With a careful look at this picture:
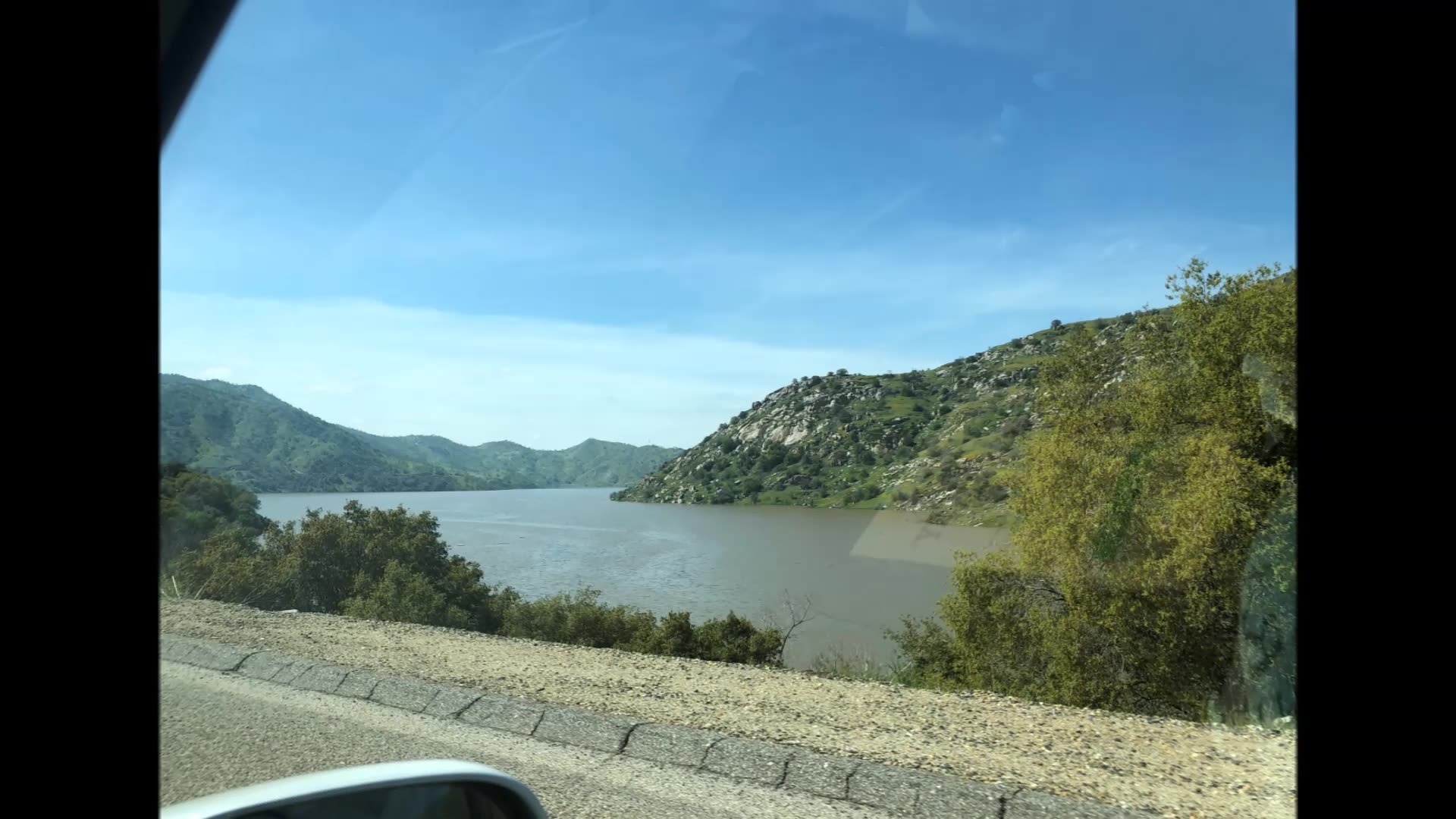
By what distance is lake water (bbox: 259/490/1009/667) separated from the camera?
8.32m

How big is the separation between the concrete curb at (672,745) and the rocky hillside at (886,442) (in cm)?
482

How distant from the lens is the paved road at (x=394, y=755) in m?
2.95

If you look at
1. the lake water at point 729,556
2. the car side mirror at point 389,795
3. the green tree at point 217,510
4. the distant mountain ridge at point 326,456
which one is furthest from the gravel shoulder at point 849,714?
the lake water at point 729,556

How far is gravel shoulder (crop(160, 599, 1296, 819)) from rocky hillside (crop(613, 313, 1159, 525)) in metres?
3.64

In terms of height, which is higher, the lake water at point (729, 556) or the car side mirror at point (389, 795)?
the car side mirror at point (389, 795)

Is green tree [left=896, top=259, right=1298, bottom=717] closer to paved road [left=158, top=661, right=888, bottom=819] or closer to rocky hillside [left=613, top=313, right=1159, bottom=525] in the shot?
rocky hillside [left=613, top=313, right=1159, bottom=525]

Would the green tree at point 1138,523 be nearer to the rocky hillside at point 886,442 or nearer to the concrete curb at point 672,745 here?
the rocky hillside at point 886,442

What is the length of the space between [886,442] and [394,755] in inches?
261

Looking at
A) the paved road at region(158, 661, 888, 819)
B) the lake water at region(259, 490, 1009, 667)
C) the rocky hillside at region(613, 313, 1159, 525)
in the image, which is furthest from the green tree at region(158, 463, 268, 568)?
the rocky hillside at region(613, 313, 1159, 525)

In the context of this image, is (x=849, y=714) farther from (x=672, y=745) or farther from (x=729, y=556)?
(x=729, y=556)
